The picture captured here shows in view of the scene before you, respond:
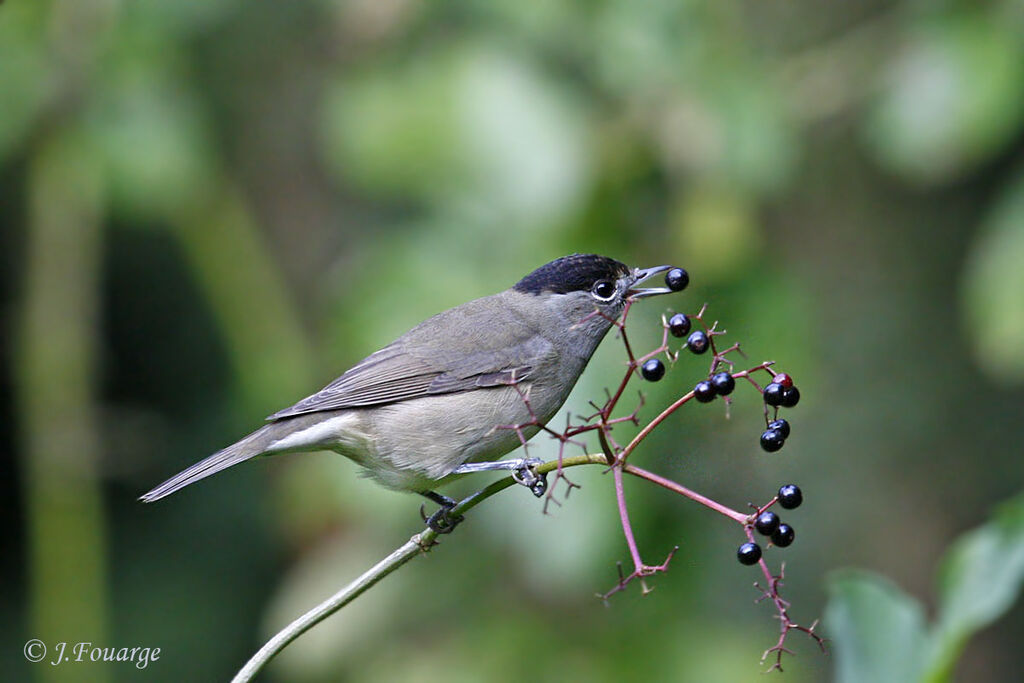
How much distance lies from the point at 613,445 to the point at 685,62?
241 centimetres

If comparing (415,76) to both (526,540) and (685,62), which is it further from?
(526,540)

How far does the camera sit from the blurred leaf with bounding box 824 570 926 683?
2.46m

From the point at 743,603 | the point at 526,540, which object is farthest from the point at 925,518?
the point at 526,540

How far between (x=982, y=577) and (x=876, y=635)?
0.30 m

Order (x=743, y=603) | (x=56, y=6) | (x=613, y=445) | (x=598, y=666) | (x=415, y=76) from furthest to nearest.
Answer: (x=743, y=603)
(x=56, y=6)
(x=415, y=76)
(x=598, y=666)
(x=613, y=445)

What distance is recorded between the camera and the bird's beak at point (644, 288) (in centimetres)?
305

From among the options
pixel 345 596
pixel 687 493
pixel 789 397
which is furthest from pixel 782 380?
pixel 345 596

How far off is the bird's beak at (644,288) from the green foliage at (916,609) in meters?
0.87

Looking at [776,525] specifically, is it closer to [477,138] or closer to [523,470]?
[523,470]

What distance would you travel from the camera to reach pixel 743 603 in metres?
6.09

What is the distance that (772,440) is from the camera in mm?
2191

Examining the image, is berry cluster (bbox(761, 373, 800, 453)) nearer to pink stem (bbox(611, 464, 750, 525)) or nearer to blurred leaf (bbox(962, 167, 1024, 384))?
pink stem (bbox(611, 464, 750, 525))

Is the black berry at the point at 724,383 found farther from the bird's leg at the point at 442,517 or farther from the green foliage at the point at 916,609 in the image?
the green foliage at the point at 916,609

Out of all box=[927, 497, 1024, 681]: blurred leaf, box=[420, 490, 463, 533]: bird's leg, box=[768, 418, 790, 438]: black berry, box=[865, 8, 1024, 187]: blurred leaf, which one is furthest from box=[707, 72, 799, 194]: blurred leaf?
box=[768, 418, 790, 438]: black berry
